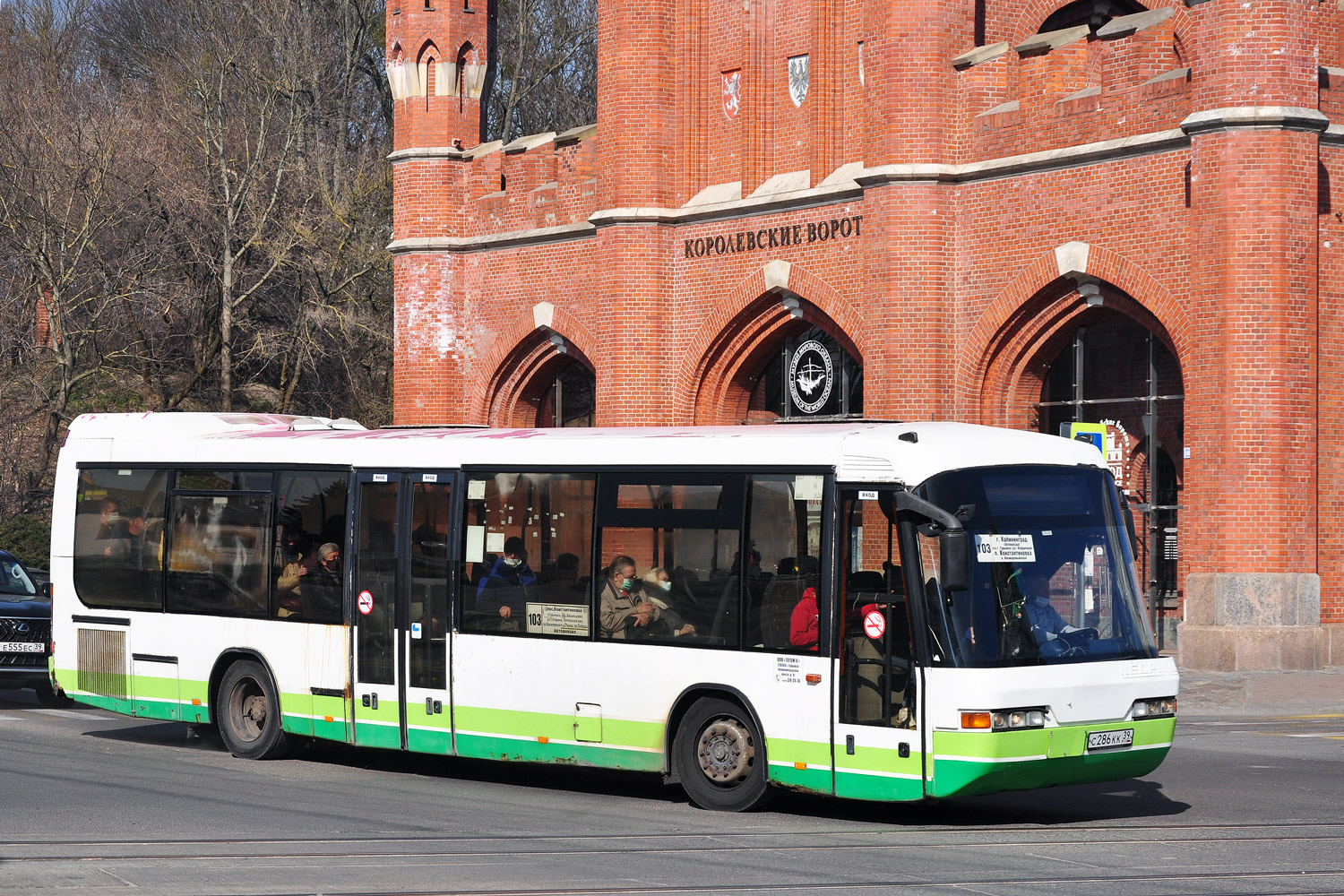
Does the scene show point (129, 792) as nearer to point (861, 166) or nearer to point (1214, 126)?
point (1214, 126)

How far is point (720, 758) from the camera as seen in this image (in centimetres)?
1120

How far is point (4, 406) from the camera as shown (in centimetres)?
3544

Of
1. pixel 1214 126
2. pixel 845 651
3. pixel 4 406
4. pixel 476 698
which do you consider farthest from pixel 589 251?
pixel 845 651

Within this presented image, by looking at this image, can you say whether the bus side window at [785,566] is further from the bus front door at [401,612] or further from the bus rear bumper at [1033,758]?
the bus front door at [401,612]

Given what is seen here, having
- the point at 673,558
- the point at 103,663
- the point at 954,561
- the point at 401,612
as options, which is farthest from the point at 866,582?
the point at 103,663

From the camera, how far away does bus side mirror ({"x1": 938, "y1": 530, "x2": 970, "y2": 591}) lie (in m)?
9.90

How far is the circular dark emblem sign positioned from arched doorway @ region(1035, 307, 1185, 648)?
3.55 m

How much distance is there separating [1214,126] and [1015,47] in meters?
3.64

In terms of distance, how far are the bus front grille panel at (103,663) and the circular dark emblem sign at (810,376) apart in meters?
13.4

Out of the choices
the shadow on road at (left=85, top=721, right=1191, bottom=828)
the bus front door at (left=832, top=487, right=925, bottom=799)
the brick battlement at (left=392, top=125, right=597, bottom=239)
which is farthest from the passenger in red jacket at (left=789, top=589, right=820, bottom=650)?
the brick battlement at (left=392, top=125, right=597, bottom=239)

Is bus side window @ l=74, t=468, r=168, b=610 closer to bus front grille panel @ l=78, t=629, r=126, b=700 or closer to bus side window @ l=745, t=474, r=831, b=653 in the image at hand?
bus front grille panel @ l=78, t=629, r=126, b=700

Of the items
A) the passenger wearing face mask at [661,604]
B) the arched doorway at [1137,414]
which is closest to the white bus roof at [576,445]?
the passenger wearing face mask at [661,604]

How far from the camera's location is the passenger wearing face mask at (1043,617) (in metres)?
10.4

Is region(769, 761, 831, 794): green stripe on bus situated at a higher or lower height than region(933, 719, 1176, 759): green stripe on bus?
lower
